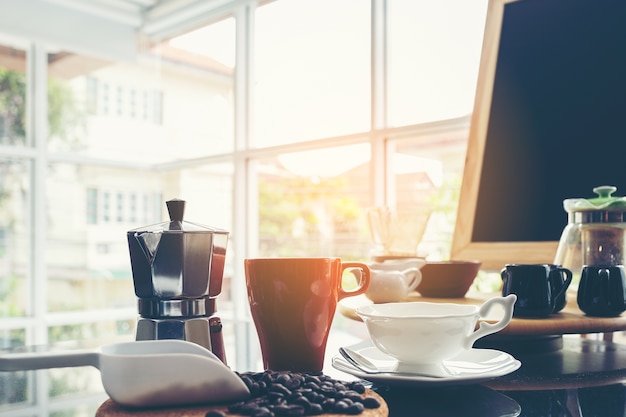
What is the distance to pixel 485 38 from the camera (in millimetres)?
2014

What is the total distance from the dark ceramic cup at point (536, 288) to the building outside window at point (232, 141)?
1.59 metres

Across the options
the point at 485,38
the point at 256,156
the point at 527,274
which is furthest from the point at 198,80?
the point at 527,274

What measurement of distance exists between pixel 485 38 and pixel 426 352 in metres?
1.58

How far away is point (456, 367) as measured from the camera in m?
0.75

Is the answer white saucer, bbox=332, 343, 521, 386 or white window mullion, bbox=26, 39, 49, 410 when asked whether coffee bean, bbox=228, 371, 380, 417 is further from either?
white window mullion, bbox=26, 39, 49, 410

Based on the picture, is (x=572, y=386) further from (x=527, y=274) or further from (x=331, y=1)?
(x=331, y=1)

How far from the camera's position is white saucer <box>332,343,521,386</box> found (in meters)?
0.66

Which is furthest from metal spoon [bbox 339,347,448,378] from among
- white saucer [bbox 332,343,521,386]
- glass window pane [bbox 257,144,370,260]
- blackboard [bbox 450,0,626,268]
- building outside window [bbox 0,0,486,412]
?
glass window pane [bbox 257,144,370,260]

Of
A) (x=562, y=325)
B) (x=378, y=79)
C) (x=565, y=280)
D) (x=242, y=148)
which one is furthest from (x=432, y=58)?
(x=562, y=325)

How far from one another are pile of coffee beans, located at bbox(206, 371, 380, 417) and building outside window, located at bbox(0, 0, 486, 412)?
203 cm

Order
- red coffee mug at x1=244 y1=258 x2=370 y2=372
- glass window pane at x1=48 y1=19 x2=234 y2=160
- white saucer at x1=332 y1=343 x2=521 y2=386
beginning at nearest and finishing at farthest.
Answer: white saucer at x1=332 y1=343 x2=521 y2=386
red coffee mug at x1=244 y1=258 x2=370 y2=372
glass window pane at x1=48 y1=19 x2=234 y2=160

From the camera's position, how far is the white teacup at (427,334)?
68cm

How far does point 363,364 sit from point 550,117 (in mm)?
1345

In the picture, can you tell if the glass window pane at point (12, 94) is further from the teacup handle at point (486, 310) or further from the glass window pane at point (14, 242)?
the teacup handle at point (486, 310)
